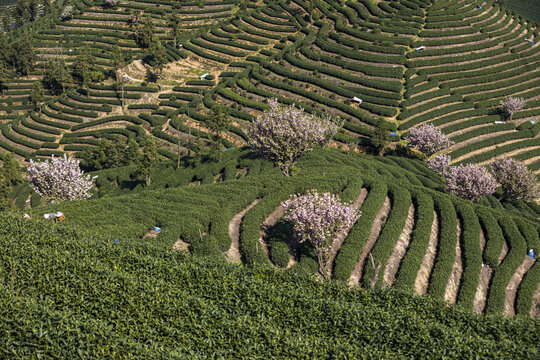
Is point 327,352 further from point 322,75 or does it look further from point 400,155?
point 322,75

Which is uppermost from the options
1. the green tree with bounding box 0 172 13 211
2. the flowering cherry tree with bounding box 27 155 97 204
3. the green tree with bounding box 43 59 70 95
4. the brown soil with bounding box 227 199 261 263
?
the brown soil with bounding box 227 199 261 263

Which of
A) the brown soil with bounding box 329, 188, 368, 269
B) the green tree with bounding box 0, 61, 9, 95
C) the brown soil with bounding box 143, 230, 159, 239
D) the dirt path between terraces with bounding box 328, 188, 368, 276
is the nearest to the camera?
the dirt path between terraces with bounding box 328, 188, 368, 276

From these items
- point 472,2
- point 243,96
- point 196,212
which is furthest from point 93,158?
point 472,2

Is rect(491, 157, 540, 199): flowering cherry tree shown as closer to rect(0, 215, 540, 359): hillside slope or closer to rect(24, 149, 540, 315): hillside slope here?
rect(24, 149, 540, 315): hillside slope

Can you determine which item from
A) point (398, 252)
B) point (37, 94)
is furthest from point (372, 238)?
point (37, 94)

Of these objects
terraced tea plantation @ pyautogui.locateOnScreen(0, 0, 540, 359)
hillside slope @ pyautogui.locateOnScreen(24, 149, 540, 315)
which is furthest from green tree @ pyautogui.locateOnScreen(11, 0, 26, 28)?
hillside slope @ pyautogui.locateOnScreen(24, 149, 540, 315)

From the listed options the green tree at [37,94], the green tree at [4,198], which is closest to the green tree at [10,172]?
the green tree at [4,198]

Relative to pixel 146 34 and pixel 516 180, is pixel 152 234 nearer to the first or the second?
pixel 516 180
